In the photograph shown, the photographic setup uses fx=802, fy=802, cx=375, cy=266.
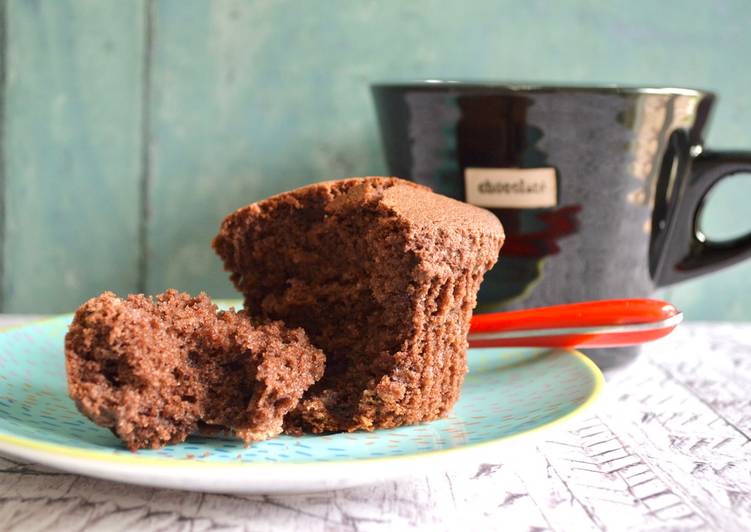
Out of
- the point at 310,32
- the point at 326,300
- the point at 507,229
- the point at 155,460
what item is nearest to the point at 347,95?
the point at 310,32

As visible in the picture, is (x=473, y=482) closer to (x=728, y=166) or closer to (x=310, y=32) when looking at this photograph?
(x=728, y=166)

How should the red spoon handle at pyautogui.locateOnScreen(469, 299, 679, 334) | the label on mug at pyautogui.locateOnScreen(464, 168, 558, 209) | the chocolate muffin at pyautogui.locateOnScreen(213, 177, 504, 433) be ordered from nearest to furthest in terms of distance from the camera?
1. the chocolate muffin at pyautogui.locateOnScreen(213, 177, 504, 433)
2. the red spoon handle at pyautogui.locateOnScreen(469, 299, 679, 334)
3. the label on mug at pyautogui.locateOnScreen(464, 168, 558, 209)

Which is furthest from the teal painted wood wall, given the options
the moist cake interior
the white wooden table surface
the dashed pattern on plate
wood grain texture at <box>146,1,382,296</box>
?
the white wooden table surface

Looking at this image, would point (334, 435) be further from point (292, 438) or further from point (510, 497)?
point (510, 497)

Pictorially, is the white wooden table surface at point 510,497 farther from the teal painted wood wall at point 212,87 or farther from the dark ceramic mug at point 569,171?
the teal painted wood wall at point 212,87

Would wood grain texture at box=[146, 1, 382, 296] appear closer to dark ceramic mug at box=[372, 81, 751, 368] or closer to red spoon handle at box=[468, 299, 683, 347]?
dark ceramic mug at box=[372, 81, 751, 368]

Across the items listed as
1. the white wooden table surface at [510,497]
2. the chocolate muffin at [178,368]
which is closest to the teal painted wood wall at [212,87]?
the chocolate muffin at [178,368]

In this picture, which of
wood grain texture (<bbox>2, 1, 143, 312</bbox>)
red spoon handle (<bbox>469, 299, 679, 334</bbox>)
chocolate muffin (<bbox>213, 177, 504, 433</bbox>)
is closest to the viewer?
chocolate muffin (<bbox>213, 177, 504, 433</bbox>)
